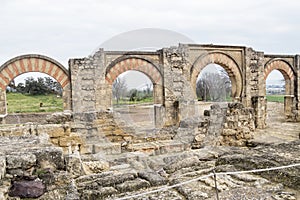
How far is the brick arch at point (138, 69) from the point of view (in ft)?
29.1

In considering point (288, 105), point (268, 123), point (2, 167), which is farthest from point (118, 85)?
point (2, 167)

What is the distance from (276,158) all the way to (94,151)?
3.73 meters

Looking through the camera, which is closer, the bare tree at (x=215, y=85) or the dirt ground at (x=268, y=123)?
the dirt ground at (x=268, y=123)

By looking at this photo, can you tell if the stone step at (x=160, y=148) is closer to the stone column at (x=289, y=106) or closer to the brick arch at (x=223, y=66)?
the brick arch at (x=223, y=66)

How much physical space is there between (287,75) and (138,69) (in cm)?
732

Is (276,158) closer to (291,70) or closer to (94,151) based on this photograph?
(94,151)

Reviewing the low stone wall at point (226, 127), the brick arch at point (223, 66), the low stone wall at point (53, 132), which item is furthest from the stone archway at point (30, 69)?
the brick arch at point (223, 66)

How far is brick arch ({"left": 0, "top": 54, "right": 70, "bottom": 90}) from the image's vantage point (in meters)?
7.72

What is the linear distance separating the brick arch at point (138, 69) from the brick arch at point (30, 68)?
140 cm

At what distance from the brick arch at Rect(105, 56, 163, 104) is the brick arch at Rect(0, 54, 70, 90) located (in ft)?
4.60

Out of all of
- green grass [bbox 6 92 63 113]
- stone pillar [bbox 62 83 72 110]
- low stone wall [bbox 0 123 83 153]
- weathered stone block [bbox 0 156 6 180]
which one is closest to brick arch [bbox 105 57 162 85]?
stone pillar [bbox 62 83 72 110]

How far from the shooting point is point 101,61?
8.66m

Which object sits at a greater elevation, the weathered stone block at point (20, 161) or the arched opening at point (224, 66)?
the arched opening at point (224, 66)

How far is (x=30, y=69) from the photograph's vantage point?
26.0 feet
